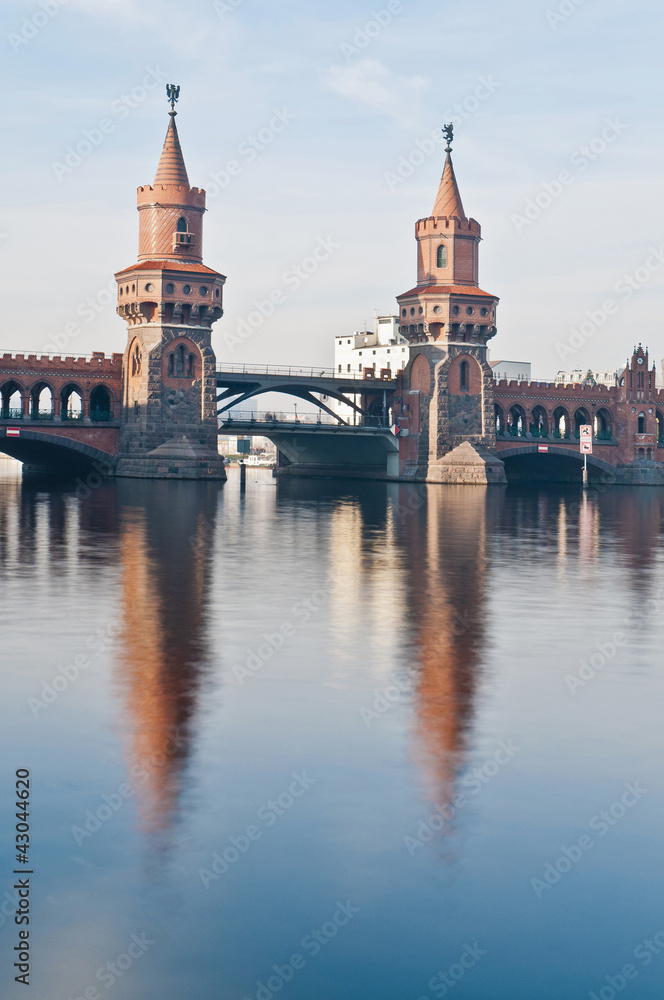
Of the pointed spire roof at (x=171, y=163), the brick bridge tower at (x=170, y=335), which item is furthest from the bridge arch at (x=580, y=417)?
the pointed spire roof at (x=171, y=163)

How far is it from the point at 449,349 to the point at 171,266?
78.1 ft

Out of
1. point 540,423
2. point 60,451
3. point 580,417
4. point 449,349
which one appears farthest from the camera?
point 580,417

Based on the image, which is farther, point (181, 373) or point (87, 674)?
point (181, 373)

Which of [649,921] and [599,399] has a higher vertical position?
[599,399]

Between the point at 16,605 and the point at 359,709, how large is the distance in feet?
29.8

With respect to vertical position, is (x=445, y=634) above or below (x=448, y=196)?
below

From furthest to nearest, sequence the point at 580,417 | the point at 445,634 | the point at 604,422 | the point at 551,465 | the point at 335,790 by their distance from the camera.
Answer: the point at 604,422 < the point at 580,417 < the point at 551,465 < the point at 445,634 < the point at 335,790

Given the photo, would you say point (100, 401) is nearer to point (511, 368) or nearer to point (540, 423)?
point (540, 423)

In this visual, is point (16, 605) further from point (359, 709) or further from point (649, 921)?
point (649, 921)

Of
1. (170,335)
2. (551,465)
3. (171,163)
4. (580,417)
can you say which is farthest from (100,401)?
(580,417)

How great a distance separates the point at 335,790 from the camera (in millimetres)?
9586

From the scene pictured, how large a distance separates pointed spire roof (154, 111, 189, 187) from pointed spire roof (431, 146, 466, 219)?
21263 millimetres

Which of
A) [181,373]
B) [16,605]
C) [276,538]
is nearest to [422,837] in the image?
[16,605]

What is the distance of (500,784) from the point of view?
32.1 feet
